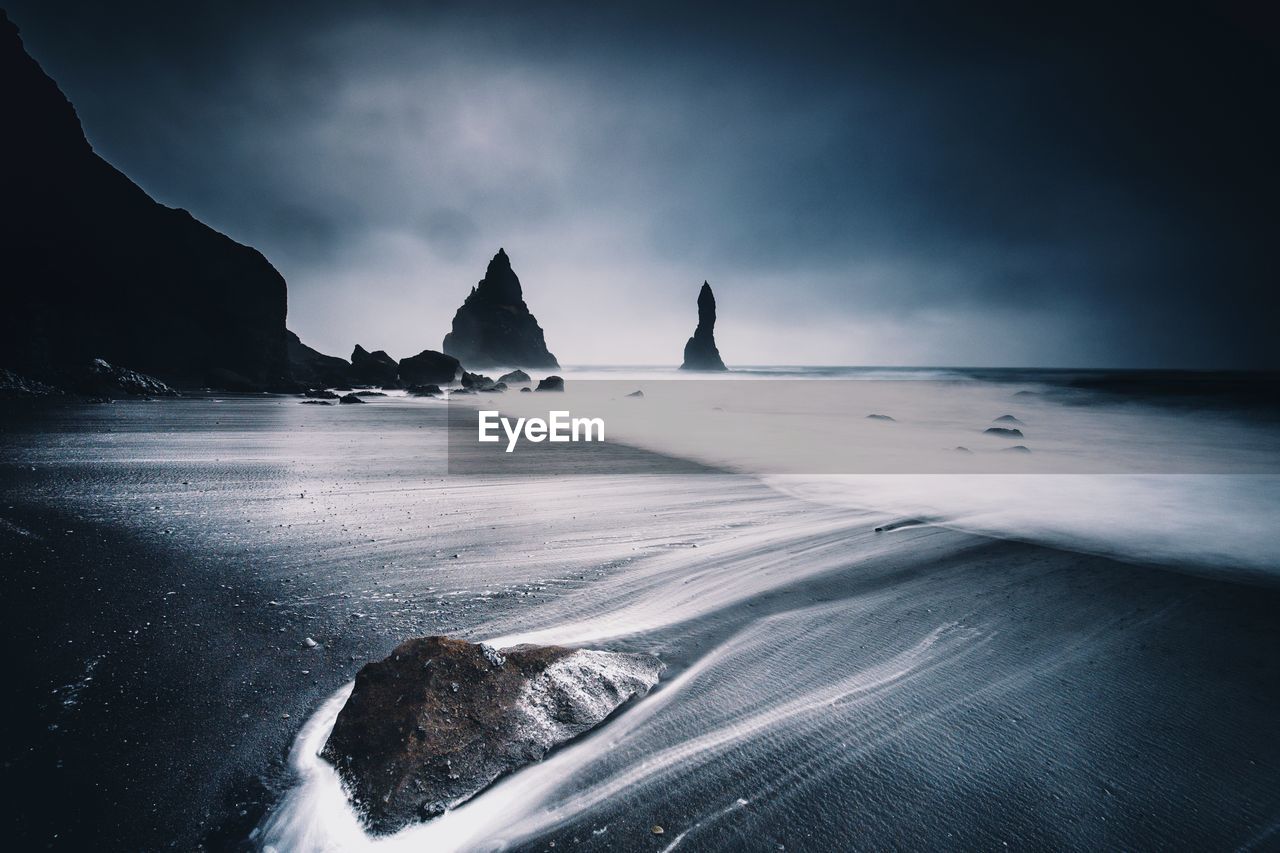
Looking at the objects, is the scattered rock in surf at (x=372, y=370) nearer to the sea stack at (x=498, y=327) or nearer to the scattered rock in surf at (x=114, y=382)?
the scattered rock in surf at (x=114, y=382)

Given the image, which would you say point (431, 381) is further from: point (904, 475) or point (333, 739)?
point (333, 739)

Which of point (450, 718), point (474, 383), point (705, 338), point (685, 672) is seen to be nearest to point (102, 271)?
point (474, 383)

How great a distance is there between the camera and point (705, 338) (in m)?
101

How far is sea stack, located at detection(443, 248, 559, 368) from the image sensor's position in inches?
3561

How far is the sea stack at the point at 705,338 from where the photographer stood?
329 feet

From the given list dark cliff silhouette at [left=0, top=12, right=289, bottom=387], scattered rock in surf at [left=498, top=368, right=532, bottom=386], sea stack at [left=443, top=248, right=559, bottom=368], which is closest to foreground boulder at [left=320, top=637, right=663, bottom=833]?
dark cliff silhouette at [left=0, top=12, right=289, bottom=387]

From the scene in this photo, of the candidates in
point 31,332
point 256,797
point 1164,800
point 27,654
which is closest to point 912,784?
point 1164,800

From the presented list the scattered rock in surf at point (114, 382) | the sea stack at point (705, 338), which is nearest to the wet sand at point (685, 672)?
the scattered rock in surf at point (114, 382)

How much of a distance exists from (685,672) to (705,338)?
3989 inches

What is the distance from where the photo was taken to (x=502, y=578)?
3398 mm

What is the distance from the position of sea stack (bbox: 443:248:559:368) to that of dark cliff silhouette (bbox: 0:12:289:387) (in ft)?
158

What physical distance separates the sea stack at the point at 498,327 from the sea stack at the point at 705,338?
3042 centimetres

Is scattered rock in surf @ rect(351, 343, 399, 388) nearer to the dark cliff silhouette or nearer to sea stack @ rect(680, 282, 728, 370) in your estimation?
the dark cliff silhouette

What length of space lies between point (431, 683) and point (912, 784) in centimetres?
169
